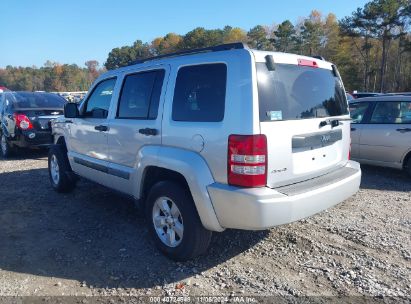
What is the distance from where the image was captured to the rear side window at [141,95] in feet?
13.0

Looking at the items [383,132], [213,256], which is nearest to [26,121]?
[213,256]

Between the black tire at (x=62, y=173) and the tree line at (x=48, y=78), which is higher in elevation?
the tree line at (x=48, y=78)

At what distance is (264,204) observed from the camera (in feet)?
9.86

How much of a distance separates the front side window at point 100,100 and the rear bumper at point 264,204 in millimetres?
2301

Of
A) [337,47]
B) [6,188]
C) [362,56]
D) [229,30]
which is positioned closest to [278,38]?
[337,47]

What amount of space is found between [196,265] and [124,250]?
2.90 ft

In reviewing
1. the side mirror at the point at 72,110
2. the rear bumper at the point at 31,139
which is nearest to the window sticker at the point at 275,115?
the side mirror at the point at 72,110

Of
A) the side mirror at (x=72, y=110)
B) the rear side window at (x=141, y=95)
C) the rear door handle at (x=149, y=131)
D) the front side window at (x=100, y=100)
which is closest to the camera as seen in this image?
the rear door handle at (x=149, y=131)

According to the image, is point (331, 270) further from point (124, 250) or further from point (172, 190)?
point (124, 250)

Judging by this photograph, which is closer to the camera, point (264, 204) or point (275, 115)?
point (264, 204)

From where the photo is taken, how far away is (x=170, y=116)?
3.70 metres

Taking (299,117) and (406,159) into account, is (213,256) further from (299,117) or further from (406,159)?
(406,159)

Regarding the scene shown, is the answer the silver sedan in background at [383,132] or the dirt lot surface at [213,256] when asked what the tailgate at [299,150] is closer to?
the dirt lot surface at [213,256]

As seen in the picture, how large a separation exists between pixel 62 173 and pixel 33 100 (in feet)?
16.3
